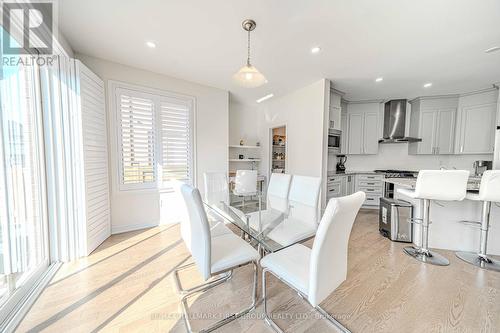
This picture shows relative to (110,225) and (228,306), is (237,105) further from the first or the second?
(228,306)

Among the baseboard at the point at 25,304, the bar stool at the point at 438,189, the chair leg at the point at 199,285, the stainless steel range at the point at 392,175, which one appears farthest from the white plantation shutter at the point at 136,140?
the stainless steel range at the point at 392,175

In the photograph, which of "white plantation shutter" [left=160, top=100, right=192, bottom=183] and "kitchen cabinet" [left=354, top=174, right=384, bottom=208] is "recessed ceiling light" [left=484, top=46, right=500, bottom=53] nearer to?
"kitchen cabinet" [left=354, top=174, right=384, bottom=208]

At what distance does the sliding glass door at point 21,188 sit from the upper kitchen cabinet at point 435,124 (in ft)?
20.9

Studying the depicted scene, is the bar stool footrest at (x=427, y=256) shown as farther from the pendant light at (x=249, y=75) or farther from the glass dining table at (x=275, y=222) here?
the pendant light at (x=249, y=75)

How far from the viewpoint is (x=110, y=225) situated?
8.98 feet

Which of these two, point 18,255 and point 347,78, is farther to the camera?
point 347,78

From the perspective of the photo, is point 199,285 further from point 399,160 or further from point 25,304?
point 399,160

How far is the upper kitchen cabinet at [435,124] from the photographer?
4.02 metres

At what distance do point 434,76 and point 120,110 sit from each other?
5.05m

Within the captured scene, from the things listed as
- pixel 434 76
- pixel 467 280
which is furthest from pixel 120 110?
pixel 434 76

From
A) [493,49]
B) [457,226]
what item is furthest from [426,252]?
[493,49]

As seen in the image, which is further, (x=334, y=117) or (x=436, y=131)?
(x=436, y=131)

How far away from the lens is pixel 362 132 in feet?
14.9

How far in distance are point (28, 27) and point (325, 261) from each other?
2.87m
